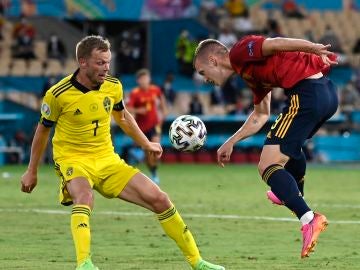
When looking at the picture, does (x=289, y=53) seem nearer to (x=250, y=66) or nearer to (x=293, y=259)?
(x=250, y=66)

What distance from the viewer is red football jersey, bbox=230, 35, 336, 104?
1001 cm

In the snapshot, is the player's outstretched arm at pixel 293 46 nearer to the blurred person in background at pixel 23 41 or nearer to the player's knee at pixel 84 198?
the player's knee at pixel 84 198

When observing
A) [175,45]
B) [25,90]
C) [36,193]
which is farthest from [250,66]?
[175,45]

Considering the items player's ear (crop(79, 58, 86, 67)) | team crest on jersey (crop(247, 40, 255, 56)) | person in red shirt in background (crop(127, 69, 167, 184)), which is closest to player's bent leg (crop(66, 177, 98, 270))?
player's ear (crop(79, 58, 86, 67))

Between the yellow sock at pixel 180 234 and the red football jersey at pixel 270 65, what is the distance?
4.69 ft

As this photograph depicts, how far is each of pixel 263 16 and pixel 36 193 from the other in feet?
67.0

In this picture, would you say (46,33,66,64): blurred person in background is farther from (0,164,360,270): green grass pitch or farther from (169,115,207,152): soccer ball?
(169,115,207,152): soccer ball

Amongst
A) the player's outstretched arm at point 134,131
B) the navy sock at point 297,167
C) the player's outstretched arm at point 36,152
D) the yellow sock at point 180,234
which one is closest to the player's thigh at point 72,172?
the player's outstretched arm at point 36,152

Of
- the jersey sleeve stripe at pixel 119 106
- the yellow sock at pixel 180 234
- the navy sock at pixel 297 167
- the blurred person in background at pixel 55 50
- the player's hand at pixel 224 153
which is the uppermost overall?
the jersey sleeve stripe at pixel 119 106

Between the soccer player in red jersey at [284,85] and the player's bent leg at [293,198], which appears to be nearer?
the player's bent leg at [293,198]

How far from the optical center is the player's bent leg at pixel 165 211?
10.1 meters

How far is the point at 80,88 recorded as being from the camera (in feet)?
33.8

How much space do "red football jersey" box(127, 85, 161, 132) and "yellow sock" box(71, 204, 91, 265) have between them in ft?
47.3

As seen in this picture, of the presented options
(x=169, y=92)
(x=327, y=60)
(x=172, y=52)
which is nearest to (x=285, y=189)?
(x=327, y=60)
